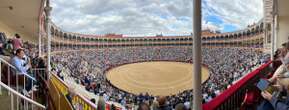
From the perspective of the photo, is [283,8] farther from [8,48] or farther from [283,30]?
[8,48]

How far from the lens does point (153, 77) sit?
16.7ft

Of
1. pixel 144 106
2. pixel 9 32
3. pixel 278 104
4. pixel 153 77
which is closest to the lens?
pixel 278 104

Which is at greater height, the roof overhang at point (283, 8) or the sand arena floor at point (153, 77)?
the roof overhang at point (283, 8)

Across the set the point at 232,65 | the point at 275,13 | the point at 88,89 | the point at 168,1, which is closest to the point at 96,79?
the point at 88,89

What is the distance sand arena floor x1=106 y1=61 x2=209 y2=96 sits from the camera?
4848 millimetres

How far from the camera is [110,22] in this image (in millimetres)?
5258

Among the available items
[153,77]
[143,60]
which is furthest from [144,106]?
[143,60]

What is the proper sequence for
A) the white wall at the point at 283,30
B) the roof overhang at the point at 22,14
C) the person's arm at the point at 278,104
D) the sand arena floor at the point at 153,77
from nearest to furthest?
the person's arm at the point at 278,104, the white wall at the point at 283,30, the sand arena floor at the point at 153,77, the roof overhang at the point at 22,14

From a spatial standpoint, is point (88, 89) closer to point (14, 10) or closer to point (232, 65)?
point (14, 10)

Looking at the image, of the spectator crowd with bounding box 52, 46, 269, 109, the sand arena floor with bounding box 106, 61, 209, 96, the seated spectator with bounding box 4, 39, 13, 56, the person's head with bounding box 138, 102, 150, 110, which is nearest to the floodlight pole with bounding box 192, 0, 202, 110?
the seated spectator with bounding box 4, 39, 13, 56

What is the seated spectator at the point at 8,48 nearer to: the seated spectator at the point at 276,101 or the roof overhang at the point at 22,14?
the roof overhang at the point at 22,14

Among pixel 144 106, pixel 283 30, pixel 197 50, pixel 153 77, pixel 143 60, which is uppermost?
pixel 283 30

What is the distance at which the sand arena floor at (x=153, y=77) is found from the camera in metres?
4.85

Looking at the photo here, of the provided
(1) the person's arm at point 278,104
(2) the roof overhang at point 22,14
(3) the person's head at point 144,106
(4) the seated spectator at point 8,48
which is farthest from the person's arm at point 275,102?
(2) the roof overhang at point 22,14
